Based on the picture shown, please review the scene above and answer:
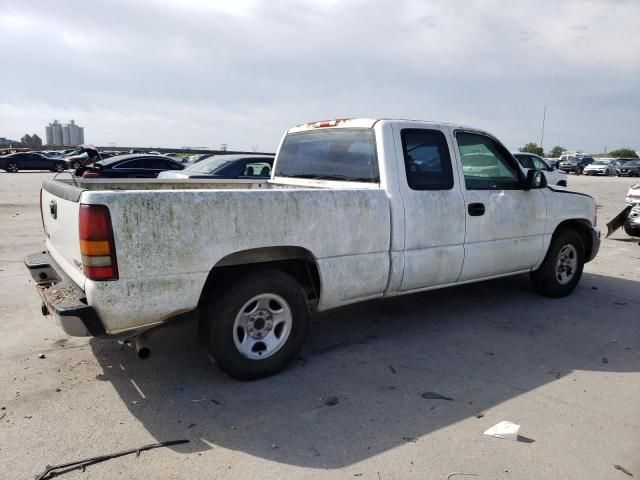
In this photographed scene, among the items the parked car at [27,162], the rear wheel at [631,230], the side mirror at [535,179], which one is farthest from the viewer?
the parked car at [27,162]

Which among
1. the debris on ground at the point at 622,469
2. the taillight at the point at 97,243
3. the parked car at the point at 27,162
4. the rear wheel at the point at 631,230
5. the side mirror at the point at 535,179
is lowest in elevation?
the debris on ground at the point at 622,469

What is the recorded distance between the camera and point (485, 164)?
5031mm

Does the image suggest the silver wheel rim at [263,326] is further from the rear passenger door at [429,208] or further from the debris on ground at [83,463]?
the rear passenger door at [429,208]

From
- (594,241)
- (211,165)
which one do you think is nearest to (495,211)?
(594,241)

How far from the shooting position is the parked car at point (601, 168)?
41.7 m

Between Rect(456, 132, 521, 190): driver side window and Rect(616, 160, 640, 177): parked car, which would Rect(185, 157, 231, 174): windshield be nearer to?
Rect(456, 132, 521, 190): driver side window

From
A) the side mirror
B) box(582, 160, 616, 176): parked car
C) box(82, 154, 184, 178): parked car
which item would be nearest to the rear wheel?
the side mirror

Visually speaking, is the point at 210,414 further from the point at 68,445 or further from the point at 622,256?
the point at 622,256

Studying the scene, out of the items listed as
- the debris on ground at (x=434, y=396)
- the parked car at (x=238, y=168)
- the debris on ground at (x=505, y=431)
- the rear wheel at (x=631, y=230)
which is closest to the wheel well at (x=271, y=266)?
the debris on ground at (x=434, y=396)

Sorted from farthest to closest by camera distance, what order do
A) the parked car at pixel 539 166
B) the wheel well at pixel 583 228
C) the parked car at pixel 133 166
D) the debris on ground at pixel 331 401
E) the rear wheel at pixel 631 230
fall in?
the parked car at pixel 539 166
the parked car at pixel 133 166
the rear wheel at pixel 631 230
the wheel well at pixel 583 228
the debris on ground at pixel 331 401

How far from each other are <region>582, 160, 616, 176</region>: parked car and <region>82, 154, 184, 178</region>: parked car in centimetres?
3865

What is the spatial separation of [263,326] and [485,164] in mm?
2862

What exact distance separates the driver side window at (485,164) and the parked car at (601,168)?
42754 mm

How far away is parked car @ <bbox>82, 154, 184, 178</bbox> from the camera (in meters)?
14.2
